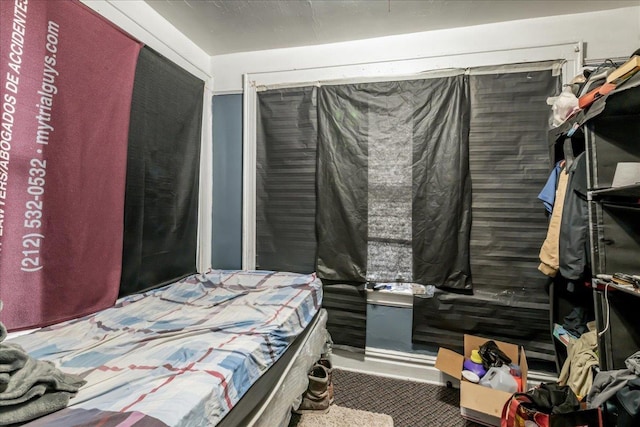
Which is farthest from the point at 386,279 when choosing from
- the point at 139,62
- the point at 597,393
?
the point at 139,62

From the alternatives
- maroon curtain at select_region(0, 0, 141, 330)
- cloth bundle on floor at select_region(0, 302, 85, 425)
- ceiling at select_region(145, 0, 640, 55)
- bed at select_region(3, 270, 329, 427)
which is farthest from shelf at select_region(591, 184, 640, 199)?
maroon curtain at select_region(0, 0, 141, 330)

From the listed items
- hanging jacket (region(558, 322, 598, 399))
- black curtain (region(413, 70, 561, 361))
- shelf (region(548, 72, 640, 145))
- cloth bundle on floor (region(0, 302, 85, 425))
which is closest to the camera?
cloth bundle on floor (region(0, 302, 85, 425))

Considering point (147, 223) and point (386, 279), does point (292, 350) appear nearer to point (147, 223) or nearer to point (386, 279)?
point (386, 279)

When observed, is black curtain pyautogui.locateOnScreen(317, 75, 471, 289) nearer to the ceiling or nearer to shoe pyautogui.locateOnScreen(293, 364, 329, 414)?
the ceiling

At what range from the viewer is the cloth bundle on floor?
2.66 ft

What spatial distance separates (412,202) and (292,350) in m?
1.41

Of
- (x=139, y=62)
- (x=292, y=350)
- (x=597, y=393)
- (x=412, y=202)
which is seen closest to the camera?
(x=597, y=393)

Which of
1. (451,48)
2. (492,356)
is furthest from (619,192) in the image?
(451,48)

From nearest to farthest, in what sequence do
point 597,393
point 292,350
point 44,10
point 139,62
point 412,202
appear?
point 597,393, point 44,10, point 292,350, point 139,62, point 412,202

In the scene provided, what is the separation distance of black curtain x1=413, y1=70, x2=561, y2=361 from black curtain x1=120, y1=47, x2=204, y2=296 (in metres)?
2.20

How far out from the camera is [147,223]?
210cm

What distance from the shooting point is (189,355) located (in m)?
1.21

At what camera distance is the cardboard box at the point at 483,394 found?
5.89 ft

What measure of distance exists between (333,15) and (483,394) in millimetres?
2719
